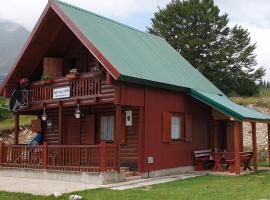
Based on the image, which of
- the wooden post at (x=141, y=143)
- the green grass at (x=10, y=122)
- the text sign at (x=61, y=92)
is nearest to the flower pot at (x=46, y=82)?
the text sign at (x=61, y=92)

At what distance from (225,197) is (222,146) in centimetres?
1285

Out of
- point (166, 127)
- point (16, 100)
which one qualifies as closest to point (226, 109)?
point (166, 127)

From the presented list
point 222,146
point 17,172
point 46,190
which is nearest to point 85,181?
point 46,190

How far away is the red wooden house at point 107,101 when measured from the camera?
60.3 ft

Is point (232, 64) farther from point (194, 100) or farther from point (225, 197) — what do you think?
point (225, 197)

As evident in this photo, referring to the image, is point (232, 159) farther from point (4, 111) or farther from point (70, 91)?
point (4, 111)

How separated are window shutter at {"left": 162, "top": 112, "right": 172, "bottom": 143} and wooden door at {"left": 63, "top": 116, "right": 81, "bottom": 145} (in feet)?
14.8

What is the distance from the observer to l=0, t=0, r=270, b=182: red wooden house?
60.3 feet

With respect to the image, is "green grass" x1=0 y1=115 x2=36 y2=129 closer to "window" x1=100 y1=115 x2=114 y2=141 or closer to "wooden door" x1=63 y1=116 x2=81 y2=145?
"wooden door" x1=63 y1=116 x2=81 y2=145

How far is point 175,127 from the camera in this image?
21.7 metres

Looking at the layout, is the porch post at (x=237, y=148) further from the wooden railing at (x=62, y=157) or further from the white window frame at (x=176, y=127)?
the wooden railing at (x=62, y=157)

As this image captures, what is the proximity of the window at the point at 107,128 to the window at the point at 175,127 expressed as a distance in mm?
2633

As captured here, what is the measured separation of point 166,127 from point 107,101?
326 centimetres

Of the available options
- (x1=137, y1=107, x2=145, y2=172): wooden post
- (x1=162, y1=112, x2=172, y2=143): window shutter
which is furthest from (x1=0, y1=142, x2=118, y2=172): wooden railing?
(x1=162, y1=112, x2=172, y2=143): window shutter
